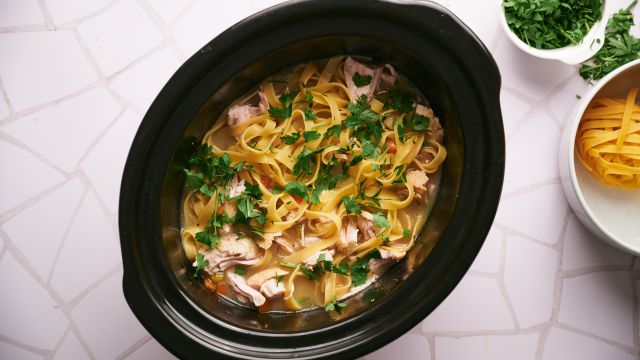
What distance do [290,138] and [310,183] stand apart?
0.49 feet

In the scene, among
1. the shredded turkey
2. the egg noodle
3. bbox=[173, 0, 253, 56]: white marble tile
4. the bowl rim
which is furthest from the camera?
bbox=[173, 0, 253, 56]: white marble tile

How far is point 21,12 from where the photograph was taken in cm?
182

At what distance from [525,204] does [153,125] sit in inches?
48.3

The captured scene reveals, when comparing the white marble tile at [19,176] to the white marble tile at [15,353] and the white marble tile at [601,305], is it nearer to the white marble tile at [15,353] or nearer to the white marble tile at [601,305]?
the white marble tile at [15,353]

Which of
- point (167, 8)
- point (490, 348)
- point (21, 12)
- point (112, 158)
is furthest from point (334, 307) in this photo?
point (21, 12)

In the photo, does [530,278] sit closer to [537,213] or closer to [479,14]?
[537,213]

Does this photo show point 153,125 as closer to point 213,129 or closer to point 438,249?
point 213,129

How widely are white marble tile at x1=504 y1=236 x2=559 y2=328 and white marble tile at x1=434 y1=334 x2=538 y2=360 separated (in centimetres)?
6

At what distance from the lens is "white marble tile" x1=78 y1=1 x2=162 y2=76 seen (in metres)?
1.79

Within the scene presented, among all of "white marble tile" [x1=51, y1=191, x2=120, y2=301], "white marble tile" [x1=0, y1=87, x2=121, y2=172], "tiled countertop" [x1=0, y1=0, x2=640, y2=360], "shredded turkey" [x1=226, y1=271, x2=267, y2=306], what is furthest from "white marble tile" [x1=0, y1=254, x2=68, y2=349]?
"shredded turkey" [x1=226, y1=271, x2=267, y2=306]

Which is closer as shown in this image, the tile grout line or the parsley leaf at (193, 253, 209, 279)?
the parsley leaf at (193, 253, 209, 279)

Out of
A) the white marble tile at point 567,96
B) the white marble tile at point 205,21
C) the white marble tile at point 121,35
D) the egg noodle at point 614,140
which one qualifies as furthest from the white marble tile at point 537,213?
the white marble tile at point 121,35

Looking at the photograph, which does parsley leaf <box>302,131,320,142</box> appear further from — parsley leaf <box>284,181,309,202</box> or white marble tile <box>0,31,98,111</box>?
white marble tile <box>0,31,98,111</box>

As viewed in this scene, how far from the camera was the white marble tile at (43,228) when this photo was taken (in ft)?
5.97
